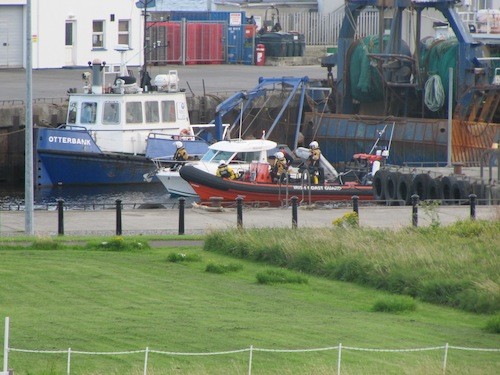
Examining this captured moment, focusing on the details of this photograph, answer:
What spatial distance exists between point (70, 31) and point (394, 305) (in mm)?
45880

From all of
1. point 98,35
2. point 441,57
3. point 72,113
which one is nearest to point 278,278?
point 72,113

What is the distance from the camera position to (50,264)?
60.7 ft

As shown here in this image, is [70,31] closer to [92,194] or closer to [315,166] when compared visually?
[92,194]

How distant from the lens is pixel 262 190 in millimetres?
35625

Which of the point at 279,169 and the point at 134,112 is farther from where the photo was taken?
the point at 134,112

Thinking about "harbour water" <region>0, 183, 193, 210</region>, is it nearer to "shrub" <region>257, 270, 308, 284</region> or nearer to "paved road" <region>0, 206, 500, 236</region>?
"paved road" <region>0, 206, 500, 236</region>

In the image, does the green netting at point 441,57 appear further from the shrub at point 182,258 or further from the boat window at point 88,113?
the shrub at point 182,258

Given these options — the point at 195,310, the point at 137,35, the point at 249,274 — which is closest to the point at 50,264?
the point at 249,274

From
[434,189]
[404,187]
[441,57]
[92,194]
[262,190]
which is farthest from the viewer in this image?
[441,57]

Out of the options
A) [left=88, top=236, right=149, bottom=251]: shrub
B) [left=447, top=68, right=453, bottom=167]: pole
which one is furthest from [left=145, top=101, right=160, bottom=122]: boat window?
[left=88, top=236, right=149, bottom=251]: shrub

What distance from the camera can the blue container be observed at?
66.6 metres

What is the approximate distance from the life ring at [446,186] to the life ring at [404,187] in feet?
4.23

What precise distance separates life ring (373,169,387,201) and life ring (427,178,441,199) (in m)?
2.01

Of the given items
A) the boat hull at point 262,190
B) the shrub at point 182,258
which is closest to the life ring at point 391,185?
the boat hull at point 262,190
